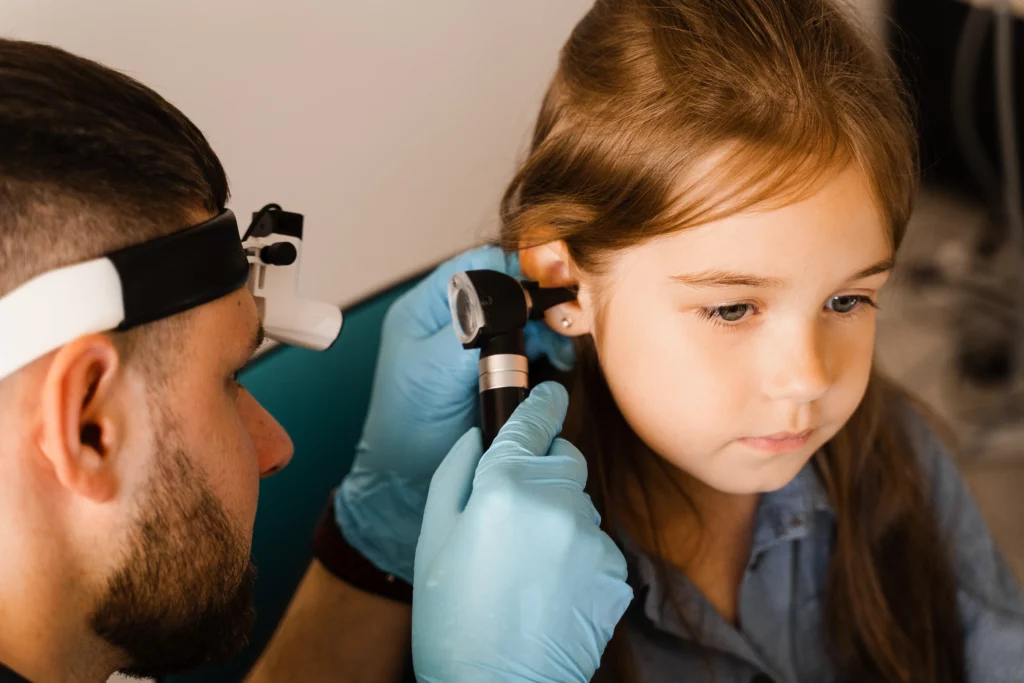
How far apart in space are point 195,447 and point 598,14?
63 cm

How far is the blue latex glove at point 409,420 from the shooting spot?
1109 millimetres

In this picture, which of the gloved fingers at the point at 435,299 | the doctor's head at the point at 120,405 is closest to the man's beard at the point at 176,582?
the doctor's head at the point at 120,405

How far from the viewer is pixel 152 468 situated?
76 cm

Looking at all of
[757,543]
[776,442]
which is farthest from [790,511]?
[776,442]

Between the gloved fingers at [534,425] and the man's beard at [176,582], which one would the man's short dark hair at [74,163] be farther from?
the gloved fingers at [534,425]

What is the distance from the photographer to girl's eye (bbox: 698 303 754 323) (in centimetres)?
93

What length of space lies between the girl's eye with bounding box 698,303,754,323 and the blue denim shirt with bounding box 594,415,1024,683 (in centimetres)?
31

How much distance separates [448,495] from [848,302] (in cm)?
46

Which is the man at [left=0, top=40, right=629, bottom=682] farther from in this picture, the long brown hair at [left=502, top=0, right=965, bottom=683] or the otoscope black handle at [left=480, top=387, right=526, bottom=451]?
the long brown hair at [left=502, top=0, right=965, bottom=683]

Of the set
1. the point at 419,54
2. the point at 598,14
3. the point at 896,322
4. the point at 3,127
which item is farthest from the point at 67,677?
the point at 896,322

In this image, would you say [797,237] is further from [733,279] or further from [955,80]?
[955,80]

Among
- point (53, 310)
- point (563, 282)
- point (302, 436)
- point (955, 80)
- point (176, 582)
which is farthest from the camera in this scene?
point (955, 80)

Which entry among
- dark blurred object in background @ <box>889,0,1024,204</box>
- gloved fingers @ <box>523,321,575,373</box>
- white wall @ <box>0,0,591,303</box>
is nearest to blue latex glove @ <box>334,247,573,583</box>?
gloved fingers @ <box>523,321,575,373</box>

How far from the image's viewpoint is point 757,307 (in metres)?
0.93
